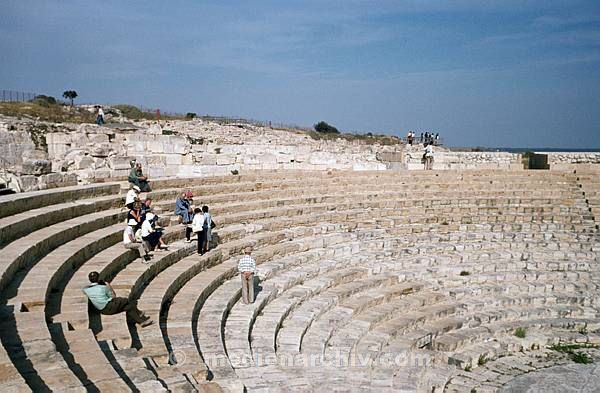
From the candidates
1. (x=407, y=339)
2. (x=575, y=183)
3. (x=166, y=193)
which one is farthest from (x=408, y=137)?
(x=407, y=339)

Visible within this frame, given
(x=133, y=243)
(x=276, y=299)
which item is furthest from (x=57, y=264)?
(x=276, y=299)

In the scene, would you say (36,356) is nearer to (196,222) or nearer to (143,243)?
(143,243)

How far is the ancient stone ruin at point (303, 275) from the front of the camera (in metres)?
5.61

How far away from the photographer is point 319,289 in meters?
9.55

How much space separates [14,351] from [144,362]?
1.10 meters

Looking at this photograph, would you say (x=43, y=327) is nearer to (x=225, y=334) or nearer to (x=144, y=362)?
(x=144, y=362)

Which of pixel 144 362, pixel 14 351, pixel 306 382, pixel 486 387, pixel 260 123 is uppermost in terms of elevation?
pixel 260 123

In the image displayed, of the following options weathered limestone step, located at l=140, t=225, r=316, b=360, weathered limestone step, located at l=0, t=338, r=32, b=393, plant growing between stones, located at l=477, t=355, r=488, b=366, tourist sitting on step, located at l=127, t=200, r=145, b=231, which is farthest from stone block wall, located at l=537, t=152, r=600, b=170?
weathered limestone step, located at l=0, t=338, r=32, b=393

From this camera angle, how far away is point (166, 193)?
38.5 feet

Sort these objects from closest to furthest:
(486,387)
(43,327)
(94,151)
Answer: (43,327), (486,387), (94,151)

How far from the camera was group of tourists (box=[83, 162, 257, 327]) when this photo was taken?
236 inches

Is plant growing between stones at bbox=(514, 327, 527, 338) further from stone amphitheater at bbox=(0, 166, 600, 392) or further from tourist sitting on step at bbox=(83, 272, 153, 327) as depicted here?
tourist sitting on step at bbox=(83, 272, 153, 327)

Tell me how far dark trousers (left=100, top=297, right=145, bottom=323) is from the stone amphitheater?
10 cm

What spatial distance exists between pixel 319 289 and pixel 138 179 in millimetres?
4472
